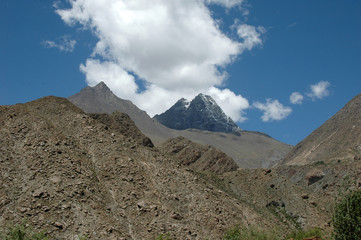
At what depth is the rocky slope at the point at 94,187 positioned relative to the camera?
30922 mm

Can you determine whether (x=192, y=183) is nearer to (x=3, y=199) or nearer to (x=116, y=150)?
(x=116, y=150)

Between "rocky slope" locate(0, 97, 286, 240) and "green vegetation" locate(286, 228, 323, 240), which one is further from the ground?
"rocky slope" locate(0, 97, 286, 240)

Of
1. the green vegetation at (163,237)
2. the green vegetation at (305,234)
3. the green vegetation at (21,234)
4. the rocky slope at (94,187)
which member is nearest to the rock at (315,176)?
the rocky slope at (94,187)

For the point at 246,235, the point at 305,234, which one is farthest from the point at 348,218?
the point at 305,234

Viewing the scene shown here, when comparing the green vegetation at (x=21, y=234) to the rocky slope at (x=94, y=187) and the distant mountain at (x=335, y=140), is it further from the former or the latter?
the distant mountain at (x=335, y=140)

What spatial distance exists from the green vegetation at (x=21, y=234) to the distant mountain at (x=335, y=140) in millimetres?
94677

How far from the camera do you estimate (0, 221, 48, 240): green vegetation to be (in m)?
26.5

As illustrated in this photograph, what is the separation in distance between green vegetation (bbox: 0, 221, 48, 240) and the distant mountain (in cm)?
9468

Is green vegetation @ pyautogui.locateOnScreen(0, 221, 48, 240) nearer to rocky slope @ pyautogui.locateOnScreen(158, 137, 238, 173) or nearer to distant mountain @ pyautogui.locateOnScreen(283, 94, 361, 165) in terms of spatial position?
rocky slope @ pyautogui.locateOnScreen(158, 137, 238, 173)

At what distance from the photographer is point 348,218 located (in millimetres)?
27703

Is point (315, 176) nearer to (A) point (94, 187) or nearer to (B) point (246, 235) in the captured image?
(B) point (246, 235)

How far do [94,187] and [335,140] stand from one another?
118665mm

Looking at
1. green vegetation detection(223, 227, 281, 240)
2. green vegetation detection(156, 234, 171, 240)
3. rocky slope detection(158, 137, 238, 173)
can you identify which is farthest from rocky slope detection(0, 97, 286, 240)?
rocky slope detection(158, 137, 238, 173)

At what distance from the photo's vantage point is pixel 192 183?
139 ft
